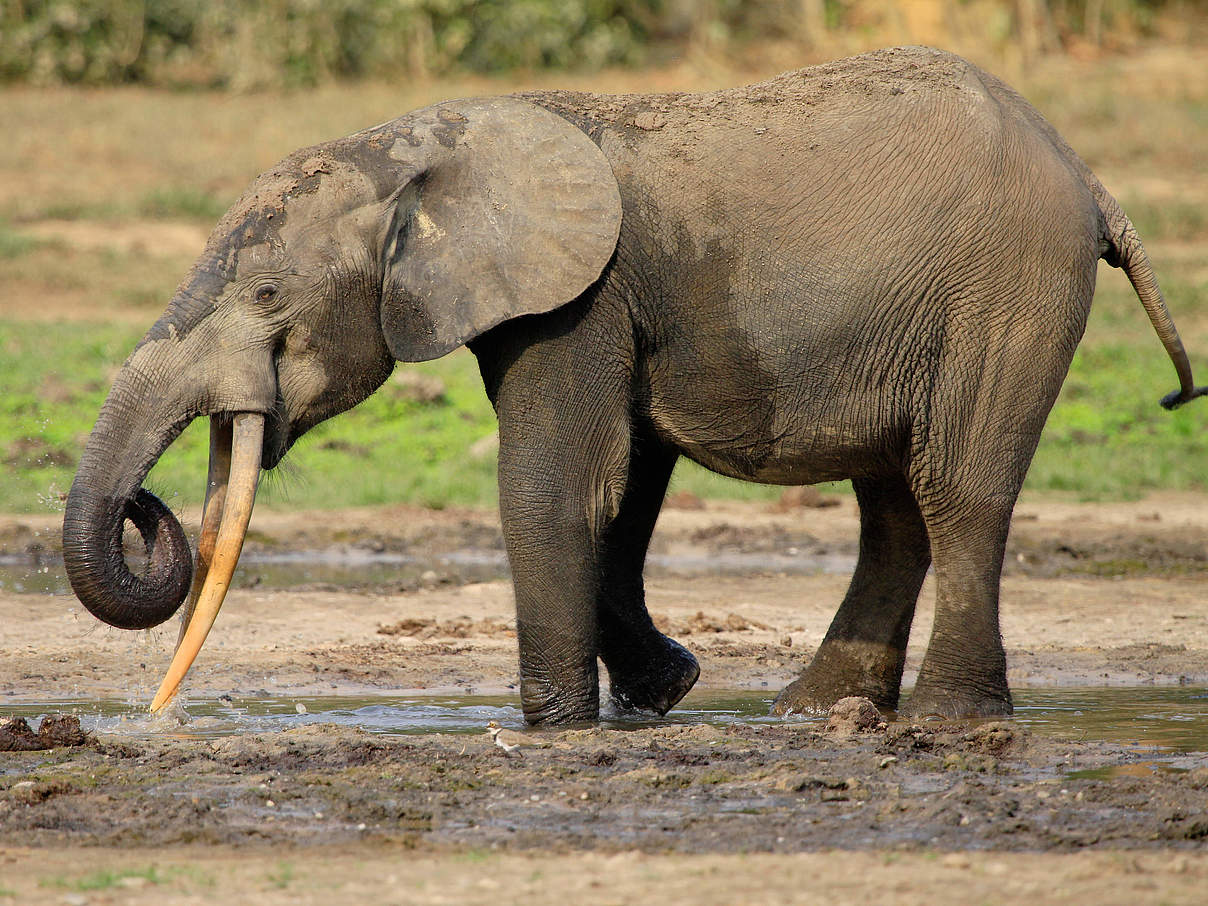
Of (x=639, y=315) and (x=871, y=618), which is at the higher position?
(x=639, y=315)

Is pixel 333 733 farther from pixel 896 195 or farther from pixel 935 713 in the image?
pixel 896 195

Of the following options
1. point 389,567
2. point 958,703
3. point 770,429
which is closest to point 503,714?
point 770,429

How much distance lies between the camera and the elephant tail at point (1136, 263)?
709 cm

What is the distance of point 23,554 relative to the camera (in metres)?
11.2

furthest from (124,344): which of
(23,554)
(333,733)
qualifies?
(333,733)

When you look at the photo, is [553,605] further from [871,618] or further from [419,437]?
[419,437]

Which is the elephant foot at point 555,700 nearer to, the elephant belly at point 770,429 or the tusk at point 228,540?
the elephant belly at point 770,429

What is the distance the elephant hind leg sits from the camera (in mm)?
7414

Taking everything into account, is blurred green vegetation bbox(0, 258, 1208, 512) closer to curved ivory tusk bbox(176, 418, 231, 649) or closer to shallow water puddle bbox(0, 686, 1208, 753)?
shallow water puddle bbox(0, 686, 1208, 753)

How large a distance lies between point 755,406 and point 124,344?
1064cm

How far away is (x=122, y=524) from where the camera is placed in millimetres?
5980

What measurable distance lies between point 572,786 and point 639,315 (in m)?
1.71

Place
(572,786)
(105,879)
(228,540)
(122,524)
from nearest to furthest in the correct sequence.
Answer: (105,879) < (572,786) < (122,524) < (228,540)

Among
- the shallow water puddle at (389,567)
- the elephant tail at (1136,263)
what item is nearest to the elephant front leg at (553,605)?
the elephant tail at (1136,263)
